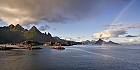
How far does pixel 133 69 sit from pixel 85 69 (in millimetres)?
23961

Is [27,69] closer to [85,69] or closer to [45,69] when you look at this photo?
[45,69]

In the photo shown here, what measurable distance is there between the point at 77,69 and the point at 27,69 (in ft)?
74.4

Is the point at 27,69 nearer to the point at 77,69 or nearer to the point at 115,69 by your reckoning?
the point at 77,69

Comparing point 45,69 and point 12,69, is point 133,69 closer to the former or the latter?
point 45,69

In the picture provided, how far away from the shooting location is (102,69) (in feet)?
227

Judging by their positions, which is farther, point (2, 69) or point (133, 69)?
point (133, 69)

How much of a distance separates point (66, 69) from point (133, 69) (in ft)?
108

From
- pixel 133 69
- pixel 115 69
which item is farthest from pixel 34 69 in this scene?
pixel 133 69

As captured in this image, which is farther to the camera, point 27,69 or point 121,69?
point 121,69

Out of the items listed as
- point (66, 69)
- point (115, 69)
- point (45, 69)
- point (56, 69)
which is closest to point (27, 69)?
point (45, 69)

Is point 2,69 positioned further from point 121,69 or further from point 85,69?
point 121,69

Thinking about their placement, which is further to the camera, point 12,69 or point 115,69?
point 115,69

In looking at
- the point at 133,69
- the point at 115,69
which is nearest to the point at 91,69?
the point at 115,69

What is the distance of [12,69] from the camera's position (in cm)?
6550
